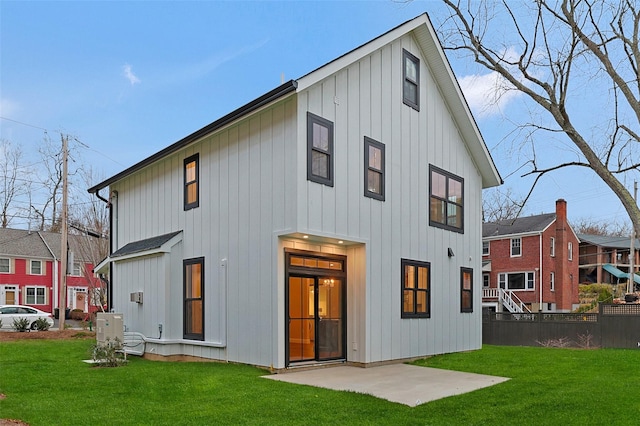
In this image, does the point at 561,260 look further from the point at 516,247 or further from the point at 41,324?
the point at 41,324

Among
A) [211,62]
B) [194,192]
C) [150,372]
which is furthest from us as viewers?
[211,62]

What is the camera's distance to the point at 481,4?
11.5 m

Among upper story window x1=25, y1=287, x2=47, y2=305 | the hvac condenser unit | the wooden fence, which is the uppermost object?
the hvac condenser unit

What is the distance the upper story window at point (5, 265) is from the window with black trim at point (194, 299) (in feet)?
99.2

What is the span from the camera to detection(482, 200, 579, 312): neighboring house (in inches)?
1293

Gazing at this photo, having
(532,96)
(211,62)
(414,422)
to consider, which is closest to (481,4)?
(532,96)

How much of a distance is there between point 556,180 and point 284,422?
8.48m

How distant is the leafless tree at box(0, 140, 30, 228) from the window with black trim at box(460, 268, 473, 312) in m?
29.7

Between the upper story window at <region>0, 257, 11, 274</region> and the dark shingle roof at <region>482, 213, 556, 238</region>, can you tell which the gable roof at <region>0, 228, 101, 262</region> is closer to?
the upper story window at <region>0, 257, 11, 274</region>

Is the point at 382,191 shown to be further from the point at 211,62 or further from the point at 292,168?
the point at 211,62

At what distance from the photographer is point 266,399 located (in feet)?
24.0

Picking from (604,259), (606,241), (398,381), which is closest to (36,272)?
(398,381)

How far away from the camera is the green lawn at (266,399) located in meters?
6.36

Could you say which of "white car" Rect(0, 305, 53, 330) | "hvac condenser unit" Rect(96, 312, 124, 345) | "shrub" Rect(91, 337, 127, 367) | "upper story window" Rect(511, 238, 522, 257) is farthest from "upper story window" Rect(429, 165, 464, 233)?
"upper story window" Rect(511, 238, 522, 257)
